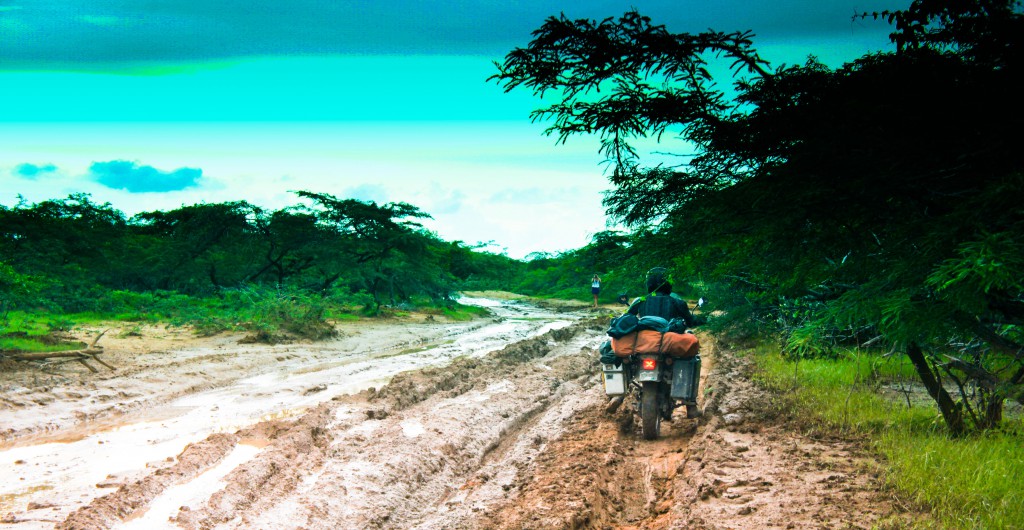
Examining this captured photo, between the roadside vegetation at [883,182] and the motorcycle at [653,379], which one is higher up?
the roadside vegetation at [883,182]

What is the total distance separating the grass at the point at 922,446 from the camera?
4.05 metres

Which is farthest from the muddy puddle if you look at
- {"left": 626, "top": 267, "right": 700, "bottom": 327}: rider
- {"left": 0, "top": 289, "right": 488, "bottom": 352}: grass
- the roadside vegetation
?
the roadside vegetation

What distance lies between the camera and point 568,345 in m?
16.9

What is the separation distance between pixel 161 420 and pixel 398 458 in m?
3.93

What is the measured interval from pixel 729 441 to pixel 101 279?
25.4 meters

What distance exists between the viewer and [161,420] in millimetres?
8219

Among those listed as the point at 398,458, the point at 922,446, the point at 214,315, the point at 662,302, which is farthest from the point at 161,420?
the point at 214,315

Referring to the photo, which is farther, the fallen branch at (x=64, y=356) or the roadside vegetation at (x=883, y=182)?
the fallen branch at (x=64, y=356)

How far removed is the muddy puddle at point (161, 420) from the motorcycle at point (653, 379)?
2226mm

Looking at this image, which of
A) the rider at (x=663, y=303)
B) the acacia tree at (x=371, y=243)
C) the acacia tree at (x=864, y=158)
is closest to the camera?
the acacia tree at (x=864, y=158)

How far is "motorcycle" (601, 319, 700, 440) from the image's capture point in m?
6.73

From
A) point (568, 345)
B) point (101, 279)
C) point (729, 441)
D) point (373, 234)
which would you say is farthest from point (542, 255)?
point (729, 441)

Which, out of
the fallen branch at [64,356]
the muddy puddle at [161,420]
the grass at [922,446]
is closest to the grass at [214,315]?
the muddy puddle at [161,420]

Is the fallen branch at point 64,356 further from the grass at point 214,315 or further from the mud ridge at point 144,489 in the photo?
the mud ridge at point 144,489
